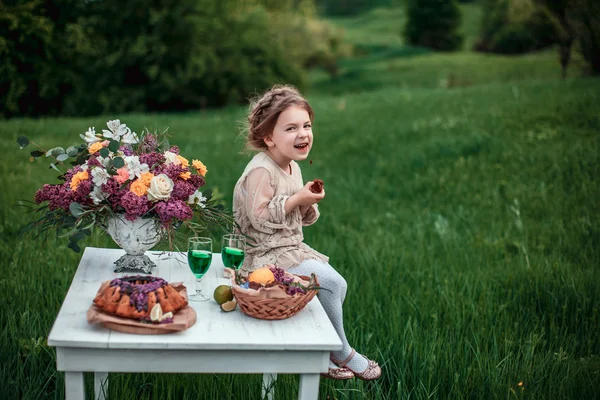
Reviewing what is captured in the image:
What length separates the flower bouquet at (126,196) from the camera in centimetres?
282

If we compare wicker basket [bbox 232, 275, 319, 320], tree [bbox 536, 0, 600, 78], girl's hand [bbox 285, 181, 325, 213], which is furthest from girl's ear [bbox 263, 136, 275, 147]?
tree [bbox 536, 0, 600, 78]

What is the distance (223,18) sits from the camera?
21859 mm

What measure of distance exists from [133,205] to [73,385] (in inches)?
30.7

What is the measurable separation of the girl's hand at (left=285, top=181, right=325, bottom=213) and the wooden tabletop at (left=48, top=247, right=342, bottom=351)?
477 mm

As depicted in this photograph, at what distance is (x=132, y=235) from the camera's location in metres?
2.96

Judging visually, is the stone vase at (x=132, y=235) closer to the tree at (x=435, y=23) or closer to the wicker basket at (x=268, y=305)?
the wicker basket at (x=268, y=305)

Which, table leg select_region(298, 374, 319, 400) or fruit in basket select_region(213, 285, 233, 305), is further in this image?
fruit in basket select_region(213, 285, 233, 305)

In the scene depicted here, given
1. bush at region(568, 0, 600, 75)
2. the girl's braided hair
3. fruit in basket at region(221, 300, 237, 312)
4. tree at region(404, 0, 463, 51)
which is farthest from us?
tree at region(404, 0, 463, 51)

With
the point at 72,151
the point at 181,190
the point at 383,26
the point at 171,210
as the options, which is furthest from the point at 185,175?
the point at 383,26

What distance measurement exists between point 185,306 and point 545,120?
7.76 meters

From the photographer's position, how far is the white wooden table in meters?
2.28

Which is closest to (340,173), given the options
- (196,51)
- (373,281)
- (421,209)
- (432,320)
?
(421,209)

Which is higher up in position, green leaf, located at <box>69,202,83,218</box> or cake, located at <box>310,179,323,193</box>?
cake, located at <box>310,179,323,193</box>

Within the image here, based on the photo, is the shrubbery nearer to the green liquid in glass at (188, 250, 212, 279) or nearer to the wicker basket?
the green liquid in glass at (188, 250, 212, 279)
